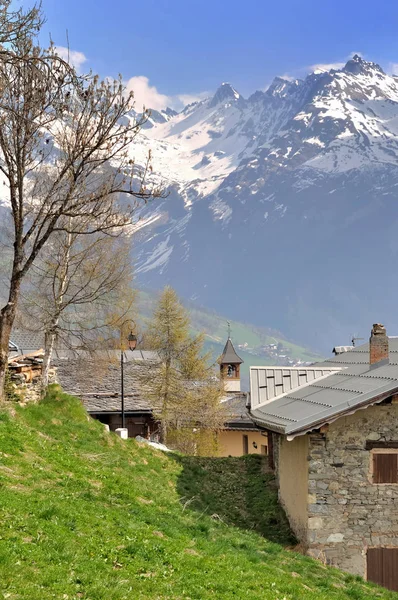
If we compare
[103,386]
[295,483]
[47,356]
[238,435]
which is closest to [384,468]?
[295,483]

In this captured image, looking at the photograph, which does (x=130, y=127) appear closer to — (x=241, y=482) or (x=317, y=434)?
(x=317, y=434)

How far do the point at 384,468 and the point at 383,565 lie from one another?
233 centimetres

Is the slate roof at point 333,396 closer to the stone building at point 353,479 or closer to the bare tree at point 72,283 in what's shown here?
the stone building at point 353,479

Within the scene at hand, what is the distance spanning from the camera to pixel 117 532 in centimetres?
1130

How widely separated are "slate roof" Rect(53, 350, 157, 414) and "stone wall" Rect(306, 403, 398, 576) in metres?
21.1

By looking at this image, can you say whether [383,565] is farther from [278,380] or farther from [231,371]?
[231,371]

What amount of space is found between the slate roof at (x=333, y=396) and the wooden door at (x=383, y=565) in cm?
355

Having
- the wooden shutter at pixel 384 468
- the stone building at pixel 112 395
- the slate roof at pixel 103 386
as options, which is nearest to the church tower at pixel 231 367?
the slate roof at pixel 103 386

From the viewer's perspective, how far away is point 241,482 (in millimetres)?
23984

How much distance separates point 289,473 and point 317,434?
136 inches

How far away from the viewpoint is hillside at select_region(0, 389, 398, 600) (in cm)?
905

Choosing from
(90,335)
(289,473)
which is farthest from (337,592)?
(90,335)

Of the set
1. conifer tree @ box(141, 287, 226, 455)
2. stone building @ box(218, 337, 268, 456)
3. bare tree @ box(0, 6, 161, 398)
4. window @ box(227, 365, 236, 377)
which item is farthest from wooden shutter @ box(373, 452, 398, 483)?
window @ box(227, 365, 236, 377)

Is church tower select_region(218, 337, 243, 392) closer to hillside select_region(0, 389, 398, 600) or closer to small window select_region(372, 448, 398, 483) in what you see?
hillside select_region(0, 389, 398, 600)
